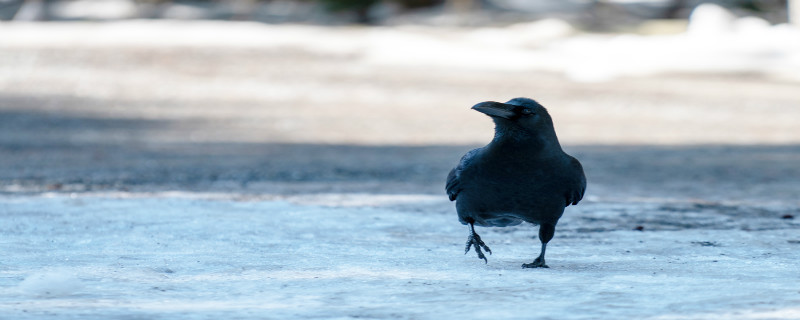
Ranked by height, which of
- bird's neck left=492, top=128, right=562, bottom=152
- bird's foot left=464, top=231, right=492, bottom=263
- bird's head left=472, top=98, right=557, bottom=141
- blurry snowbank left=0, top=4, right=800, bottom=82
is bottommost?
bird's foot left=464, top=231, right=492, bottom=263

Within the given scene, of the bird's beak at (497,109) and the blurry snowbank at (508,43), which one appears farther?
the blurry snowbank at (508,43)

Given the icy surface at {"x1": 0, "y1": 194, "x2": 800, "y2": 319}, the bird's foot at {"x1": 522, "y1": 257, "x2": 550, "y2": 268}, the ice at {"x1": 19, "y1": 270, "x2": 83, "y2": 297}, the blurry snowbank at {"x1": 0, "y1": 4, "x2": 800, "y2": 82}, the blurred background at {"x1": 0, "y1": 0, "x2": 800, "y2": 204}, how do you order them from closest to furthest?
1. the icy surface at {"x1": 0, "y1": 194, "x2": 800, "y2": 319}
2. the ice at {"x1": 19, "y1": 270, "x2": 83, "y2": 297}
3. the bird's foot at {"x1": 522, "y1": 257, "x2": 550, "y2": 268}
4. the blurred background at {"x1": 0, "y1": 0, "x2": 800, "y2": 204}
5. the blurry snowbank at {"x1": 0, "y1": 4, "x2": 800, "y2": 82}

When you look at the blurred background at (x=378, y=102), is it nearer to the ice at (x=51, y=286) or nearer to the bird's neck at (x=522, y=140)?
the bird's neck at (x=522, y=140)

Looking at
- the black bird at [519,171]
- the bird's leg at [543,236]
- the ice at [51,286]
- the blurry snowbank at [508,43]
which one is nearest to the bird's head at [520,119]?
the black bird at [519,171]

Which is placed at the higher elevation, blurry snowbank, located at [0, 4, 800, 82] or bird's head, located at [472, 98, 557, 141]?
blurry snowbank, located at [0, 4, 800, 82]

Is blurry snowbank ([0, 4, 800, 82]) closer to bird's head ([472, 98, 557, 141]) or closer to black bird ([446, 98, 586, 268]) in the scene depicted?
black bird ([446, 98, 586, 268])

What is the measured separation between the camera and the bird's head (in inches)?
196

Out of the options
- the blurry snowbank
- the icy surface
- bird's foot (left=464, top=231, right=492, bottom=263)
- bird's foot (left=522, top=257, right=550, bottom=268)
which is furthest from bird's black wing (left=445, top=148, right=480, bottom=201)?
the blurry snowbank

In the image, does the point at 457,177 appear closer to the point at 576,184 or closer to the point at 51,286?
the point at 576,184

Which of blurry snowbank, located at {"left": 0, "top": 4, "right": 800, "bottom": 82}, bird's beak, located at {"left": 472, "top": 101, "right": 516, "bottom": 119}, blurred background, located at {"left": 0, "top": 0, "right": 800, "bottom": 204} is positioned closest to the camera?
bird's beak, located at {"left": 472, "top": 101, "right": 516, "bottom": 119}

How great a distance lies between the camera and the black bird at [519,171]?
5.00 meters

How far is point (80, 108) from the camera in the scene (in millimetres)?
16875

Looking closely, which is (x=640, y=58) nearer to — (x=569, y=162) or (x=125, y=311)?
(x=569, y=162)

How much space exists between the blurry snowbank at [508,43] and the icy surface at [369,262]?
13.6 m
